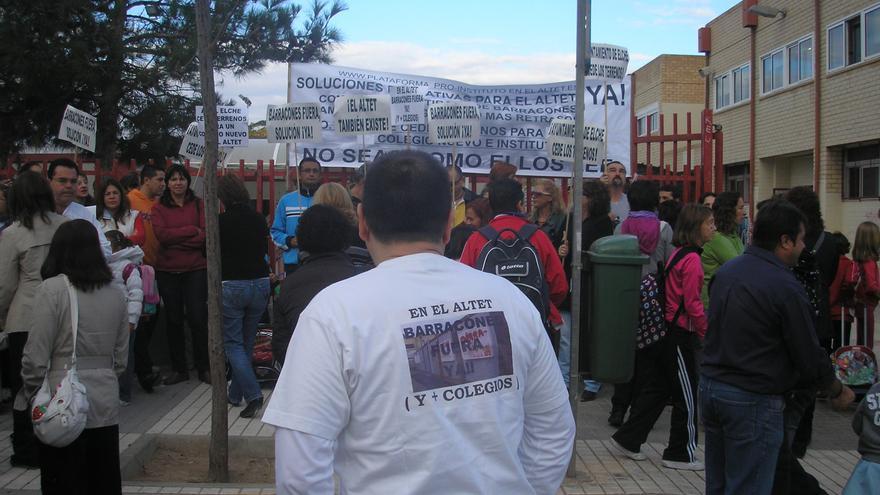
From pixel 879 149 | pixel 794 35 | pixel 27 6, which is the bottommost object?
pixel 879 149

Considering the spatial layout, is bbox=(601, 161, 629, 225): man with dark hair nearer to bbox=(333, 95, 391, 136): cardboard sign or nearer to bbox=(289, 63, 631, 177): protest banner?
bbox=(289, 63, 631, 177): protest banner

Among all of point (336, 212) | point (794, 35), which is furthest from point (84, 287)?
point (794, 35)

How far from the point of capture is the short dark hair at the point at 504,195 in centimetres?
554

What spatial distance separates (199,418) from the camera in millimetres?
6773

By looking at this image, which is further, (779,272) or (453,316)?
(779,272)

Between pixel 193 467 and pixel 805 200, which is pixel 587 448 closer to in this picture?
pixel 805 200

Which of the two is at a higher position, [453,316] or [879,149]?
[879,149]

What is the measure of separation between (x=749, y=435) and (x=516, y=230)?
1.98 m

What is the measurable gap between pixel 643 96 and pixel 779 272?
30.8m

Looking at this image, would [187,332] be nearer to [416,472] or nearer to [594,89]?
[594,89]

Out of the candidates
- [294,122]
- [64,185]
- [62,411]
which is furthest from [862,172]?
[62,411]

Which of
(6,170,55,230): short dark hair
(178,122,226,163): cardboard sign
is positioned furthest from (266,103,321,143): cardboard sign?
(6,170,55,230): short dark hair

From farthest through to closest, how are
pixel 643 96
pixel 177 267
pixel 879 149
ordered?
pixel 643 96, pixel 879 149, pixel 177 267

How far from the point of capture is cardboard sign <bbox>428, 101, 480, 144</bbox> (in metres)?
8.13
